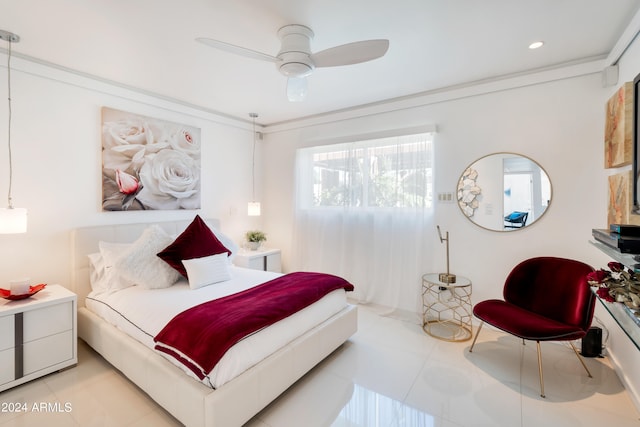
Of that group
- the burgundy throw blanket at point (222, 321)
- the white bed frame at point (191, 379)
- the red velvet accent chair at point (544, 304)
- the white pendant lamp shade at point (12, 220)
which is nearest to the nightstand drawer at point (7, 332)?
the white bed frame at point (191, 379)

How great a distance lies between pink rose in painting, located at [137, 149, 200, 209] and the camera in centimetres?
344

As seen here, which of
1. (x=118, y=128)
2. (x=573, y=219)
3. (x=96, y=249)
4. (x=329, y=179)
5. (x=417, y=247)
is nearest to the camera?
(x=573, y=219)

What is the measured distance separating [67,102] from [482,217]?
435cm

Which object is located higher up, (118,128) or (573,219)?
(118,128)

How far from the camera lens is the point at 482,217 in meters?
3.13

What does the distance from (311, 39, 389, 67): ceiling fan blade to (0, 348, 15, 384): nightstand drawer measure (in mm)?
3025

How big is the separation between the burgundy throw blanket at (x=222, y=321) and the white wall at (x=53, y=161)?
70.3 inches

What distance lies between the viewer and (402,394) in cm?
213

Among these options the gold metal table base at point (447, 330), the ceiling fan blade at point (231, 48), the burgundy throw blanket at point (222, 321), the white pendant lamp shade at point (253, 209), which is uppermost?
the ceiling fan blade at point (231, 48)

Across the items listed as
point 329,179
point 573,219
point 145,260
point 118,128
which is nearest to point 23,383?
point 145,260

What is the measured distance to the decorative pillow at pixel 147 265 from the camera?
2.63m

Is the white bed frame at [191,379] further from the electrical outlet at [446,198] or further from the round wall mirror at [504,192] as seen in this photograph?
the round wall mirror at [504,192]

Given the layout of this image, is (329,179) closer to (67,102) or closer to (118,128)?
(118,128)

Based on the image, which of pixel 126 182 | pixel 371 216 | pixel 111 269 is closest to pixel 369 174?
pixel 371 216
